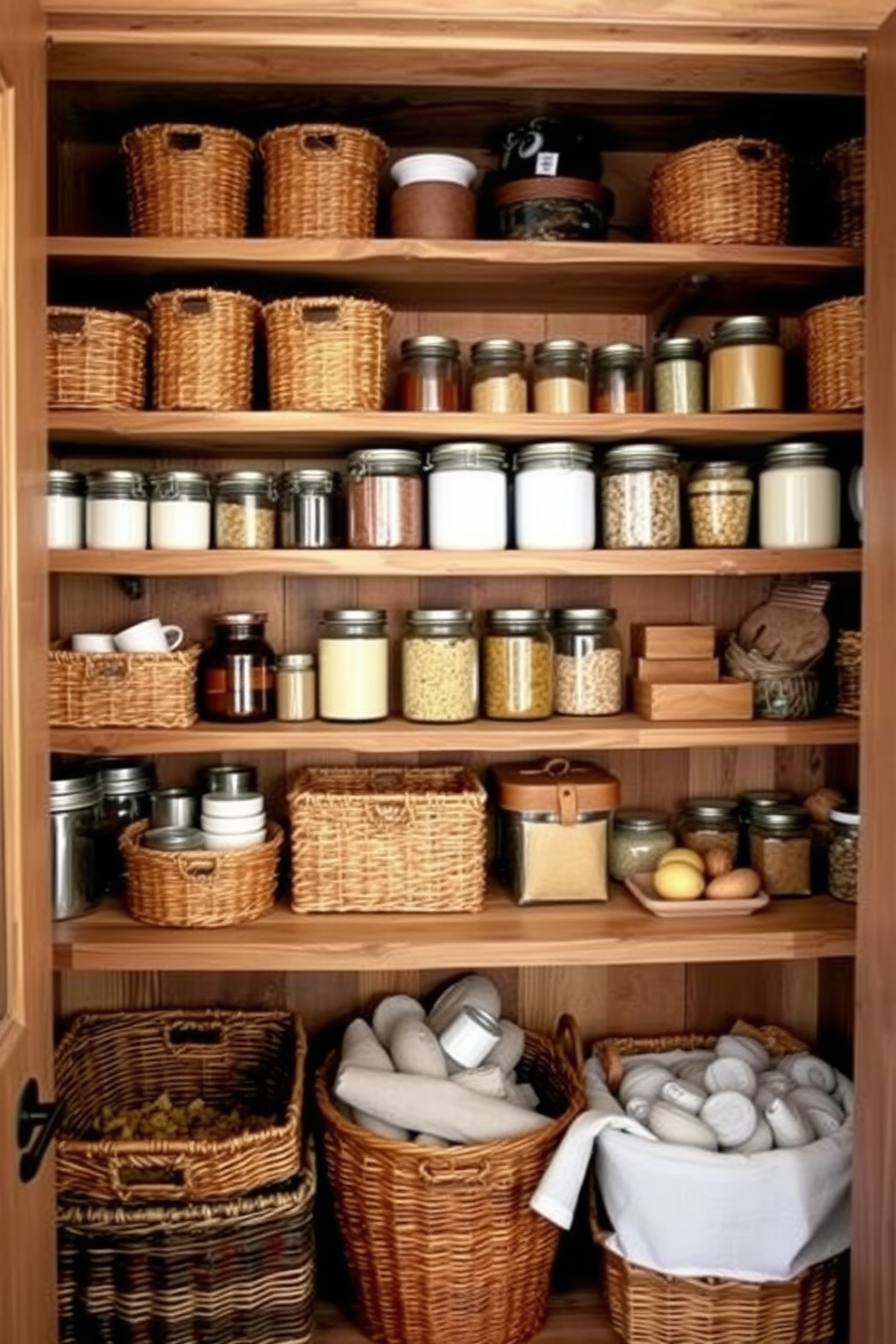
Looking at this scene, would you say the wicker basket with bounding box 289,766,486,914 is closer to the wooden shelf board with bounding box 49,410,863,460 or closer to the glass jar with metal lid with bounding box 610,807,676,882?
the glass jar with metal lid with bounding box 610,807,676,882

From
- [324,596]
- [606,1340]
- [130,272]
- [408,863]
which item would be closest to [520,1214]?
[606,1340]

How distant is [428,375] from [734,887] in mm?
976

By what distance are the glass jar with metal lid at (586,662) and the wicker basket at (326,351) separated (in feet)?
1.64

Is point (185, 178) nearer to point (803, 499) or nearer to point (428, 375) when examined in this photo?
point (428, 375)

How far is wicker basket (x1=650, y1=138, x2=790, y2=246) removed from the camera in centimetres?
173

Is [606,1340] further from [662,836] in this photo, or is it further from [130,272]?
[130,272]

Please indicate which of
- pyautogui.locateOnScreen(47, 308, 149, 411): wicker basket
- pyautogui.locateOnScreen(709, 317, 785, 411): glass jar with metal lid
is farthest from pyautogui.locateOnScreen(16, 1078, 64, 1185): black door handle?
pyautogui.locateOnScreen(709, 317, 785, 411): glass jar with metal lid

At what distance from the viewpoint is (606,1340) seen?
1770mm

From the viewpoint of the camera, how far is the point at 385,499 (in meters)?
1.78

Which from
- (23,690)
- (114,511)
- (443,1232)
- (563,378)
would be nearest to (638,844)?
(443,1232)

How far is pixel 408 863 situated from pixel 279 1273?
0.63m

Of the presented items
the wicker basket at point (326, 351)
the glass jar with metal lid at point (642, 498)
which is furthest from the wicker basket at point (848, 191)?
the wicker basket at point (326, 351)

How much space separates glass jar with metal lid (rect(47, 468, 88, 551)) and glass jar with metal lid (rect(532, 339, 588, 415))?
76 cm

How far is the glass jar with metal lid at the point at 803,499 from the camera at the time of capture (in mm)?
1795
